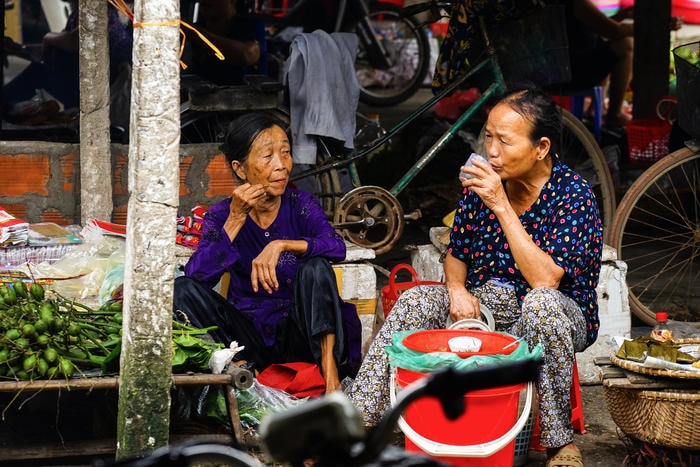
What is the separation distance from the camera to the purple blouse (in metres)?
4.11

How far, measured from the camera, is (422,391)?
163 centimetres

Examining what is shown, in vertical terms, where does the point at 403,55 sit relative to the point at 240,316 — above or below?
above

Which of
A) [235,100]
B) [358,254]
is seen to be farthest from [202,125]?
[358,254]

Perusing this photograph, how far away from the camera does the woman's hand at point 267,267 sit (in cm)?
403

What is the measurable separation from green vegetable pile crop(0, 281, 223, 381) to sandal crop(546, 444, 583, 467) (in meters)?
1.30

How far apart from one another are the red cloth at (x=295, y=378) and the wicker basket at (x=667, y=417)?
125 centimetres

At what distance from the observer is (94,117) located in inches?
197

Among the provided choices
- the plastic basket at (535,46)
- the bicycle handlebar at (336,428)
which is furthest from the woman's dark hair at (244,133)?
the bicycle handlebar at (336,428)

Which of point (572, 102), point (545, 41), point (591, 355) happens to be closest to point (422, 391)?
point (591, 355)

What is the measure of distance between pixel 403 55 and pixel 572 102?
3031 mm

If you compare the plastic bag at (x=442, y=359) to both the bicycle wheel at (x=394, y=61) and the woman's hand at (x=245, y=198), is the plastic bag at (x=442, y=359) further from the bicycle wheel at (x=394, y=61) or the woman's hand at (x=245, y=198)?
the bicycle wheel at (x=394, y=61)

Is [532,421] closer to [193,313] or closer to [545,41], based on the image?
[193,313]

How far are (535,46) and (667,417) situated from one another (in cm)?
281

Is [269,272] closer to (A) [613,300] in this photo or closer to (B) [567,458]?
(B) [567,458]
